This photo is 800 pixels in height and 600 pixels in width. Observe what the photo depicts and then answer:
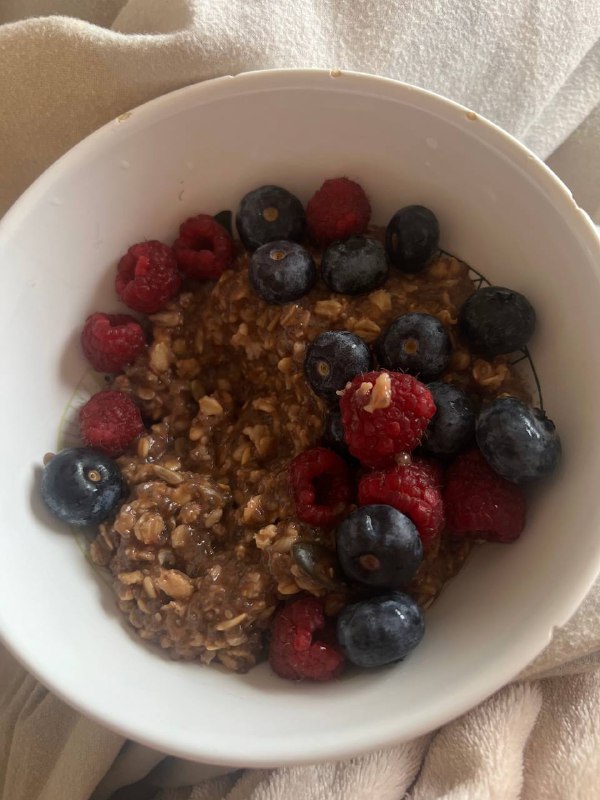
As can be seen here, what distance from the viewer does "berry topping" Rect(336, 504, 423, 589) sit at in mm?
933

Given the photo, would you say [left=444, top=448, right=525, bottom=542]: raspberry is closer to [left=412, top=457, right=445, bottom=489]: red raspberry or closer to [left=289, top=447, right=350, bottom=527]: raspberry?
[left=412, top=457, right=445, bottom=489]: red raspberry

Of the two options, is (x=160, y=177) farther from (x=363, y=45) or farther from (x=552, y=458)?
(x=552, y=458)

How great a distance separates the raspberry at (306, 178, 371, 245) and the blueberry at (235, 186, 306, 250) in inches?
1.4

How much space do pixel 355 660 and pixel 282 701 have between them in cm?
12

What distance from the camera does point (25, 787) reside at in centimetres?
124

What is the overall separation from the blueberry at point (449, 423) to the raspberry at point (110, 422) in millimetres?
488

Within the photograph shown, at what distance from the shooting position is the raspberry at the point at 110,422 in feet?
3.73

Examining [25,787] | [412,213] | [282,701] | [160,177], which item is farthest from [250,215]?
[25,787]

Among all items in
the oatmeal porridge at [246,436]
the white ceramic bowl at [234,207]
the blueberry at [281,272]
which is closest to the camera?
the white ceramic bowl at [234,207]

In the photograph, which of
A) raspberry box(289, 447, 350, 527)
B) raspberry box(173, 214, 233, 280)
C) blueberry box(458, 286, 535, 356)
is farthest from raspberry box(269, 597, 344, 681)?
raspberry box(173, 214, 233, 280)

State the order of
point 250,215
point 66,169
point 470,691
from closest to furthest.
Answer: point 470,691
point 66,169
point 250,215

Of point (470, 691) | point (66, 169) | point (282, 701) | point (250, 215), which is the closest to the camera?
point (470, 691)

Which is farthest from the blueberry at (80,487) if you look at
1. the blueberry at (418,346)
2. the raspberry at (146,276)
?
the blueberry at (418,346)

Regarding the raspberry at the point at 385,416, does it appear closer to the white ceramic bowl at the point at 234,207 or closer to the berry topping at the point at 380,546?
the berry topping at the point at 380,546
